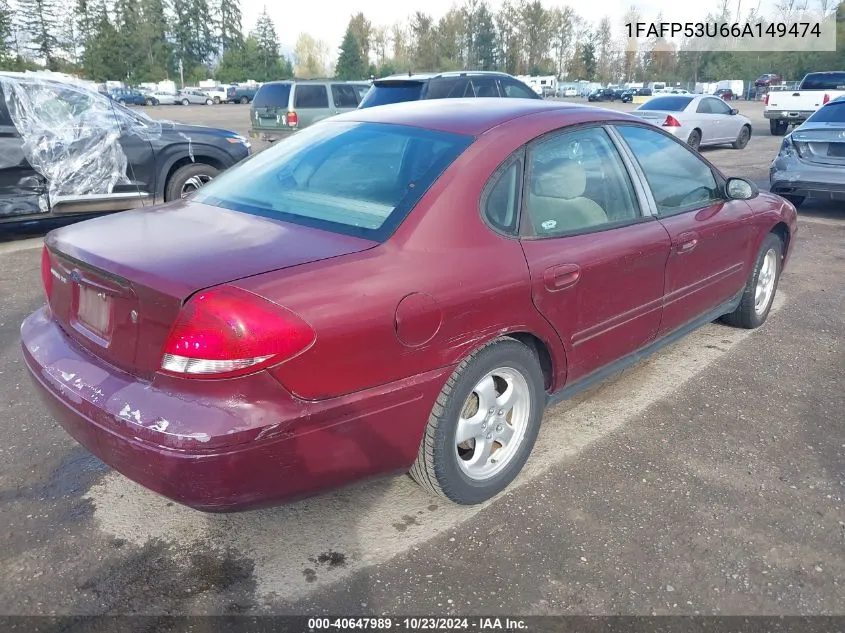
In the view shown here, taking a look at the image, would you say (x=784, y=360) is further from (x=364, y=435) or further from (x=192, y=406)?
(x=192, y=406)

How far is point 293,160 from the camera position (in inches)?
127

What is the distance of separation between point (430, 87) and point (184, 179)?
4.17 m

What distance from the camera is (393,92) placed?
1060cm

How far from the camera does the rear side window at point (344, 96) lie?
15.5m

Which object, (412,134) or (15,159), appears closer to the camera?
(412,134)

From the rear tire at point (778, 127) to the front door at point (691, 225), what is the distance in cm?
1978

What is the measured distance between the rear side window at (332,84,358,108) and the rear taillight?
1404cm

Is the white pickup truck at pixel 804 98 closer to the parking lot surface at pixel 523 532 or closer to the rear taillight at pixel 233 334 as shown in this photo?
the parking lot surface at pixel 523 532

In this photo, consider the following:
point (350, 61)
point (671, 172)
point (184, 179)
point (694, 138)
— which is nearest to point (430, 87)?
point (184, 179)

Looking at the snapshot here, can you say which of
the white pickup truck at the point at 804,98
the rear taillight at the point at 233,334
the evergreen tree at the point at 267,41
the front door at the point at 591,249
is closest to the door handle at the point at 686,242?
the front door at the point at 591,249

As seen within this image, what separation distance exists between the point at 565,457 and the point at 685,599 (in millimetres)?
976

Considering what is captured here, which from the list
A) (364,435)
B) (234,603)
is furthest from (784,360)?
(234,603)

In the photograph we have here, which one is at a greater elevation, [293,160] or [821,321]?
[293,160]

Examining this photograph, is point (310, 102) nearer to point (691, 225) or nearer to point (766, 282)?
point (766, 282)
